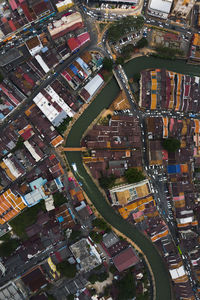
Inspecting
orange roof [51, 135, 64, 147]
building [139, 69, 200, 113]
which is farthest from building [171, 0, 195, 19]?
orange roof [51, 135, 64, 147]

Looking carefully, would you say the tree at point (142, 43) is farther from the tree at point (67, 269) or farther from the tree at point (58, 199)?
the tree at point (67, 269)

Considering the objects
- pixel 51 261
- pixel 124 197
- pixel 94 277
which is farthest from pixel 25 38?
pixel 94 277

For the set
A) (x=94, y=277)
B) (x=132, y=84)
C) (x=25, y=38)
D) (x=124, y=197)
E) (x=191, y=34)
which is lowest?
(x=94, y=277)

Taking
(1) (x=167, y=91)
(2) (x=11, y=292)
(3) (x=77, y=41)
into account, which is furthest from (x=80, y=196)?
(3) (x=77, y=41)

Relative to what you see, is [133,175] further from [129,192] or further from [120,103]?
[120,103]

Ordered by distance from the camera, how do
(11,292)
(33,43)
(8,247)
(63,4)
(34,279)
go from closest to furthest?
(11,292)
(34,279)
(8,247)
(33,43)
(63,4)

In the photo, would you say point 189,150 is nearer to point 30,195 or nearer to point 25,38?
point 30,195

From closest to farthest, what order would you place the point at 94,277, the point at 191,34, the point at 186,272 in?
1. the point at 94,277
2. the point at 186,272
3. the point at 191,34
